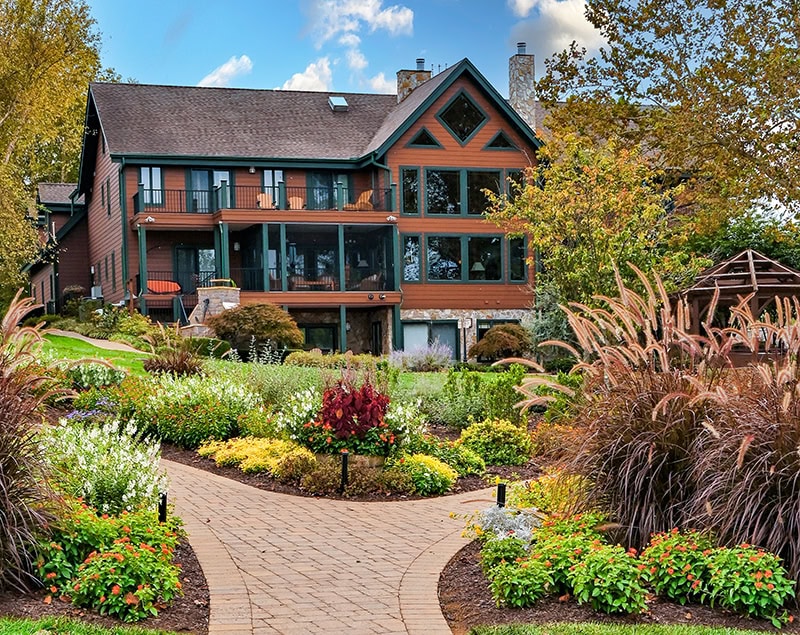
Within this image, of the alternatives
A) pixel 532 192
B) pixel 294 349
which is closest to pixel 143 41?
pixel 294 349

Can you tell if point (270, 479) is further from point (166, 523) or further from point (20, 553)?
point (20, 553)

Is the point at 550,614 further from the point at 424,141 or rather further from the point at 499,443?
the point at 424,141

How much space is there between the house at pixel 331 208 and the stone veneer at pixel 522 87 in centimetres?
195

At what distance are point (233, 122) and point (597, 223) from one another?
1808cm

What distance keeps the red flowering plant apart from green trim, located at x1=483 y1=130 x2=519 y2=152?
80.8ft

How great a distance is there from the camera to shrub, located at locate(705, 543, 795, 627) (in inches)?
221

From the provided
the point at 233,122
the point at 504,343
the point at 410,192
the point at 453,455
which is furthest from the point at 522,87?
the point at 453,455

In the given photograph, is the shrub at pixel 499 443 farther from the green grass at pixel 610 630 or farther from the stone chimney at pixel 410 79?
the stone chimney at pixel 410 79

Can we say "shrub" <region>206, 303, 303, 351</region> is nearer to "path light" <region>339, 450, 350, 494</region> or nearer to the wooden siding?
the wooden siding

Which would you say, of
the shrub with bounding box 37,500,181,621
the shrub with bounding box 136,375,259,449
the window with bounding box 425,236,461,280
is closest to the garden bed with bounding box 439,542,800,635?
the shrub with bounding box 37,500,181,621

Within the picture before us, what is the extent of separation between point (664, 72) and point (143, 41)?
18.8m

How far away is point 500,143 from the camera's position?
1355 inches

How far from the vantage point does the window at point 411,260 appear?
33125 mm

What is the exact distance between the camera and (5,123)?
31.9 m
